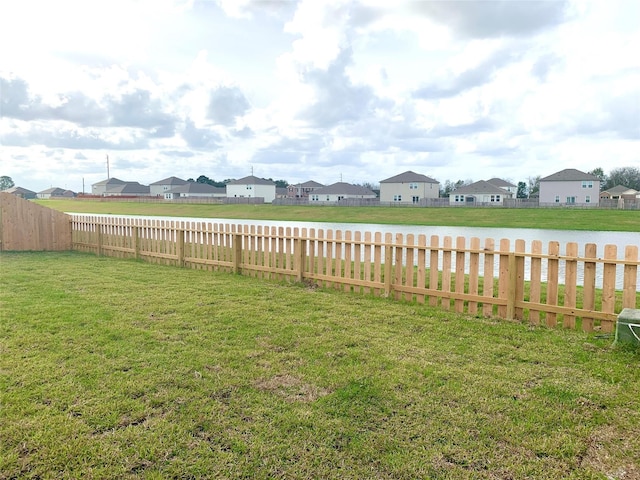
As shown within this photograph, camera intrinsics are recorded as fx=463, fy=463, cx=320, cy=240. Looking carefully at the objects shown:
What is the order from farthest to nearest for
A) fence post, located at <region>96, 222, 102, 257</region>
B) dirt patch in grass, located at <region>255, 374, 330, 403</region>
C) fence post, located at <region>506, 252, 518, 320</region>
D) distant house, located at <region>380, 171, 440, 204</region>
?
distant house, located at <region>380, 171, 440, 204</region>, fence post, located at <region>96, 222, 102, 257</region>, fence post, located at <region>506, 252, 518, 320</region>, dirt patch in grass, located at <region>255, 374, 330, 403</region>

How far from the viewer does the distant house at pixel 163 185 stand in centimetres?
11319

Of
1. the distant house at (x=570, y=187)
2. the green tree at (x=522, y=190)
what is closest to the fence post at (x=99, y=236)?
the distant house at (x=570, y=187)

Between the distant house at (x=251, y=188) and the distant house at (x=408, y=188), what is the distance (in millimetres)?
25298

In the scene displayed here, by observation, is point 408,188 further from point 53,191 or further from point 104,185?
point 53,191

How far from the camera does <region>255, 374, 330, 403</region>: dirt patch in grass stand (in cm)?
376

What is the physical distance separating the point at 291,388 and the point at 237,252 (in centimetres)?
636

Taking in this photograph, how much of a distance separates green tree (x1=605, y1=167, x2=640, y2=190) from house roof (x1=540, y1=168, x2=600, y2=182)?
90.6ft

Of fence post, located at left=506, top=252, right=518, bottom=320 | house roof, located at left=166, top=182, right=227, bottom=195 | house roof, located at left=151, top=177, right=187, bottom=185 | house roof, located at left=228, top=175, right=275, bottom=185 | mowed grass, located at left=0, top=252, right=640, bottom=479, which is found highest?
house roof, located at left=151, top=177, right=187, bottom=185

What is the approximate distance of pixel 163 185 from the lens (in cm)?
11381

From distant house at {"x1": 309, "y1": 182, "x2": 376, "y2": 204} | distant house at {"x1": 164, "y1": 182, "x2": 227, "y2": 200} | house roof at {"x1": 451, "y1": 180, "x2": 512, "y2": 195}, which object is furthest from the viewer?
distant house at {"x1": 164, "y1": 182, "x2": 227, "y2": 200}

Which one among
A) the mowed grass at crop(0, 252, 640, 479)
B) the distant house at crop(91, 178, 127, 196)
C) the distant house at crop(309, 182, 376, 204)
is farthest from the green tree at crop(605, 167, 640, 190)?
the distant house at crop(91, 178, 127, 196)

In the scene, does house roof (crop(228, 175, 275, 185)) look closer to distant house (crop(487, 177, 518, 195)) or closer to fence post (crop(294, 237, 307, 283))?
distant house (crop(487, 177, 518, 195))

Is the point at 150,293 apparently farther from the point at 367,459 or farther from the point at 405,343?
the point at 367,459

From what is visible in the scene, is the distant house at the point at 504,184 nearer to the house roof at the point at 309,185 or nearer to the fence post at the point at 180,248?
the house roof at the point at 309,185
